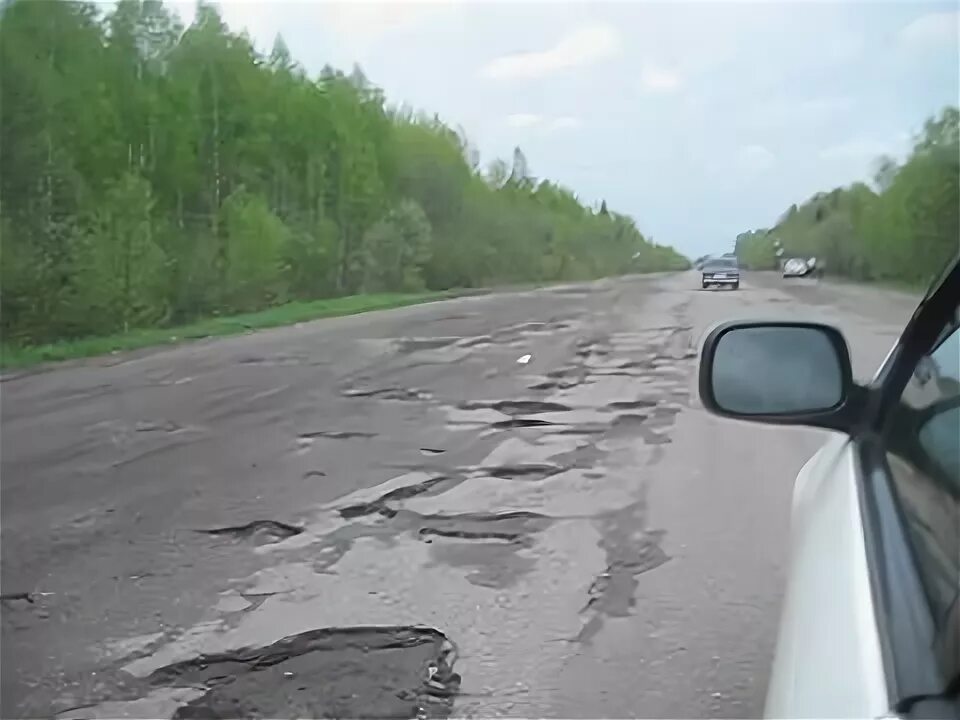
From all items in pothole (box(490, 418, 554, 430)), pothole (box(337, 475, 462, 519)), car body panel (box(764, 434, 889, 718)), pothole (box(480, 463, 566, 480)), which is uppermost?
car body panel (box(764, 434, 889, 718))

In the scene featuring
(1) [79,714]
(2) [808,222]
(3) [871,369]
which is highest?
(2) [808,222]

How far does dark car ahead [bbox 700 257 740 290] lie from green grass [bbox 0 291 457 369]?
4854 millimetres

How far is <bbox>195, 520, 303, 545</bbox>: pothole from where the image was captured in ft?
13.0

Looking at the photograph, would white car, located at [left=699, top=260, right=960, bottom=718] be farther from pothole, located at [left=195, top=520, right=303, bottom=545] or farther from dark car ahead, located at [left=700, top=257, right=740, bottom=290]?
dark car ahead, located at [left=700, top=257, right=740, bottom=290]

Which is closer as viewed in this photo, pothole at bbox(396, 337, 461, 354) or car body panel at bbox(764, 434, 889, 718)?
car body panel at bbox(764, 434, 889, 718)

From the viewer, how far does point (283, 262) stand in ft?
45.9

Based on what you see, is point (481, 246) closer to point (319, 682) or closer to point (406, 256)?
point (406, 256)

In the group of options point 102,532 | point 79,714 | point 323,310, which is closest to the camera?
point 79,714

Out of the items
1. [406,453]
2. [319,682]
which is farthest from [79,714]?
[406,453]

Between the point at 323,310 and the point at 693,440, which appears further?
the point at 323,310

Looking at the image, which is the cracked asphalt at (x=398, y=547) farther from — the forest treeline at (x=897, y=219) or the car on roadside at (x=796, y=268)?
the forest treeline at (x=897, y=219)

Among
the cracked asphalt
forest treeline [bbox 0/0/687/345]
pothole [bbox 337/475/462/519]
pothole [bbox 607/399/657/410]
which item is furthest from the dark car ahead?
pothole [bbox 337/475/462/519]

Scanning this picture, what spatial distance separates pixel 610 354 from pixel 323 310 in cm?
556

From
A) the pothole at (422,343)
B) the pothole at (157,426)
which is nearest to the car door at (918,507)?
the pothole at (157,426)
